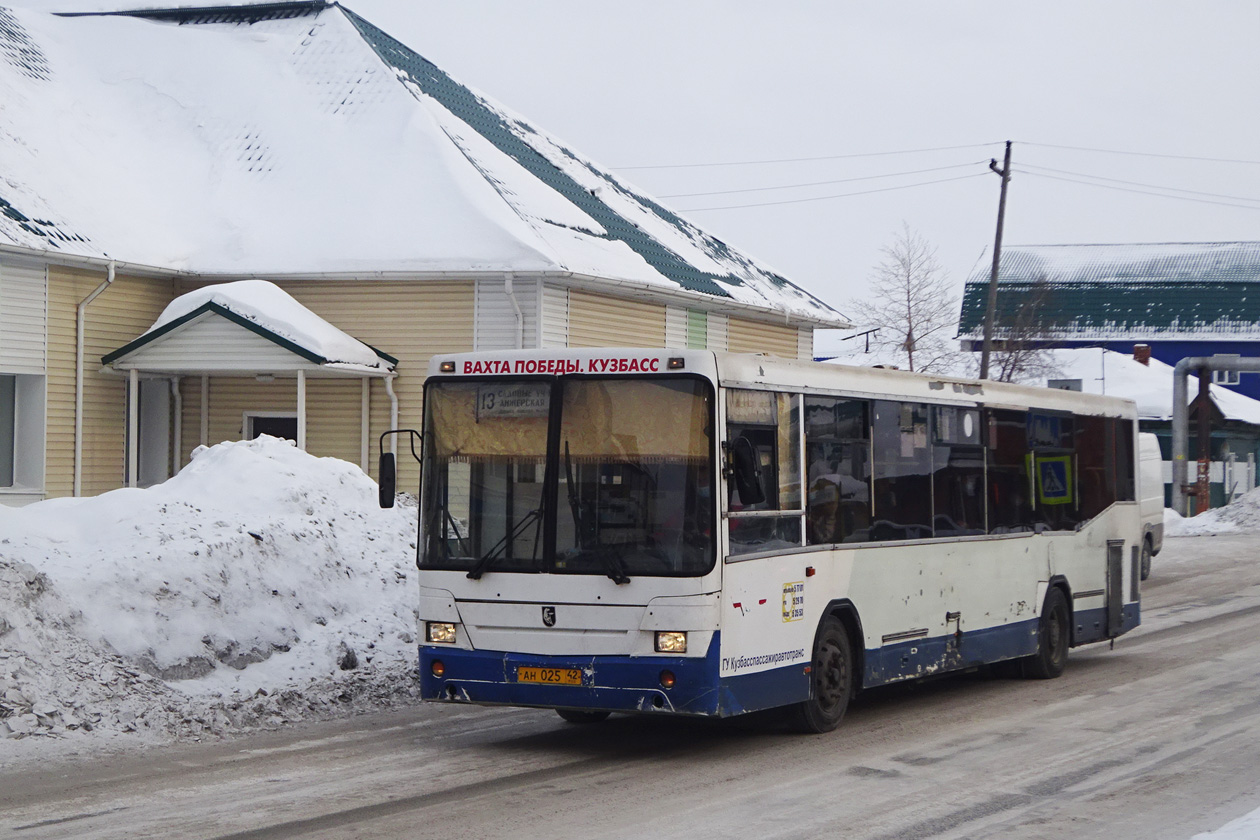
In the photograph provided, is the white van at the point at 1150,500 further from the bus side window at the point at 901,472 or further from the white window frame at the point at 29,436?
the white window frame at the point at 29,436

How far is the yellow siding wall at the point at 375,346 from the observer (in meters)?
26.2

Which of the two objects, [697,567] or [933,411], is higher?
[933,411]

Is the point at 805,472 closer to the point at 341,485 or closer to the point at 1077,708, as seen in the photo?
the point at 1077,708

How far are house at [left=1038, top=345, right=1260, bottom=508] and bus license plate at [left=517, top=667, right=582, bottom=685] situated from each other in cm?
4625

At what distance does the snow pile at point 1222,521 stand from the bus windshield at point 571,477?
33628 millimetres

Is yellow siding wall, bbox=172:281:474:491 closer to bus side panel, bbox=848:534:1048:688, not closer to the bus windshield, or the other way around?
bus side panel, bbox=848:534:1048:688

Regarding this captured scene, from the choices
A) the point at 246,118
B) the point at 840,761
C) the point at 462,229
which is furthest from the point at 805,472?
the point at 246,118

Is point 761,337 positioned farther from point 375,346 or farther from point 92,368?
point 92,368

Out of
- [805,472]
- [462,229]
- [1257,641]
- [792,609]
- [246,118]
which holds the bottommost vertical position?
[1257,641]

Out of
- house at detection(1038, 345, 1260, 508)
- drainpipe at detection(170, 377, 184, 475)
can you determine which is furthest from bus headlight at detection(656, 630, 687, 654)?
house at detection(1038, 345, 1260, 508)

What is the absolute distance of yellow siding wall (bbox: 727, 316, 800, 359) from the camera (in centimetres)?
3234

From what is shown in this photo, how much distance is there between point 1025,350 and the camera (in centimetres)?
5891

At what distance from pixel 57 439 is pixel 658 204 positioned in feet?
52.7

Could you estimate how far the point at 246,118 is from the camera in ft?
97.1
